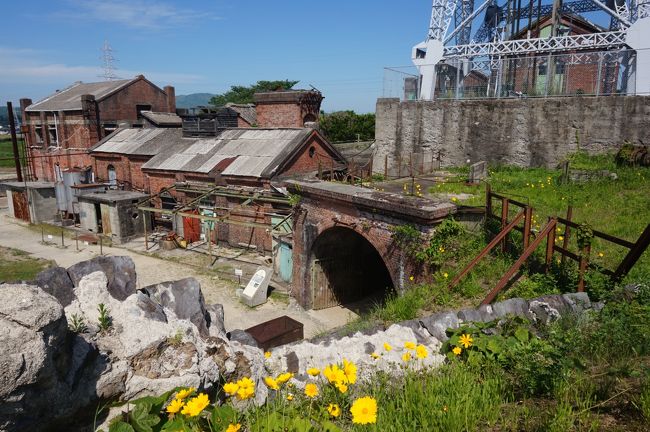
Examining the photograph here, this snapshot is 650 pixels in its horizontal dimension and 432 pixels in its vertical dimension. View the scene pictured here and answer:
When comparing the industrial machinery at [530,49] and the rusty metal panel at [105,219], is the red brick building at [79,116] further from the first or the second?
the industrial machinery at [530,49]

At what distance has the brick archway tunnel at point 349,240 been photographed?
9383 millimetres

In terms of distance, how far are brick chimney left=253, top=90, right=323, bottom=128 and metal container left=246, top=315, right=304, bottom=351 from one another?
1750 centimetres

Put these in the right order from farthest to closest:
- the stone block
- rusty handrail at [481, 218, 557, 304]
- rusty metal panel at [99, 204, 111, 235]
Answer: rusty metal panel at [99, 204, 111, 235]
the stone block
rusty handrail at [481, 218, 557, 304]

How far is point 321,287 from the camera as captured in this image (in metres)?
13.6

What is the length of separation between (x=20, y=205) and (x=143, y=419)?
30.0 meters

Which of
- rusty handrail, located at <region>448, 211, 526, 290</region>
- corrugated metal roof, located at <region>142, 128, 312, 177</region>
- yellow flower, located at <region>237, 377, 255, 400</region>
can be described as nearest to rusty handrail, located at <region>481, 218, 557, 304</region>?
rusty handrail, located at <region>448, 211, 526, 290</region>

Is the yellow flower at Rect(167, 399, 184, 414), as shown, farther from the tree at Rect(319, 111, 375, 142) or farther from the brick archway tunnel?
the tree at Rect(319, 111, 375, 142)

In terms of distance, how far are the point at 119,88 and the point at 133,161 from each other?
1024cm

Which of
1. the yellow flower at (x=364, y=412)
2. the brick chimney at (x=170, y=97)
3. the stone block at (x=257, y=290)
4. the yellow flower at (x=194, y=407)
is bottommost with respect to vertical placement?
the stone block at (x=257, y=290)

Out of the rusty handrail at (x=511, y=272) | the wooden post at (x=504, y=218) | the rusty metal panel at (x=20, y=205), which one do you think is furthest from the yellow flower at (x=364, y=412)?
the rusty metal panel at (x=20, y=205)

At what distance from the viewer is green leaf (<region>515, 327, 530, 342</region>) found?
4681mm

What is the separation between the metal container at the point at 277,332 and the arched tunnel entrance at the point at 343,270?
110 inches

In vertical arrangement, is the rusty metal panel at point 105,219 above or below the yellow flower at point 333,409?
below

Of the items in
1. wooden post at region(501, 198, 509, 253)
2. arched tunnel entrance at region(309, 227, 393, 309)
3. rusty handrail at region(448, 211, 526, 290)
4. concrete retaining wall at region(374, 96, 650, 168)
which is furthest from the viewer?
concrete retaining wall at region(374, 96, 650, 168)
